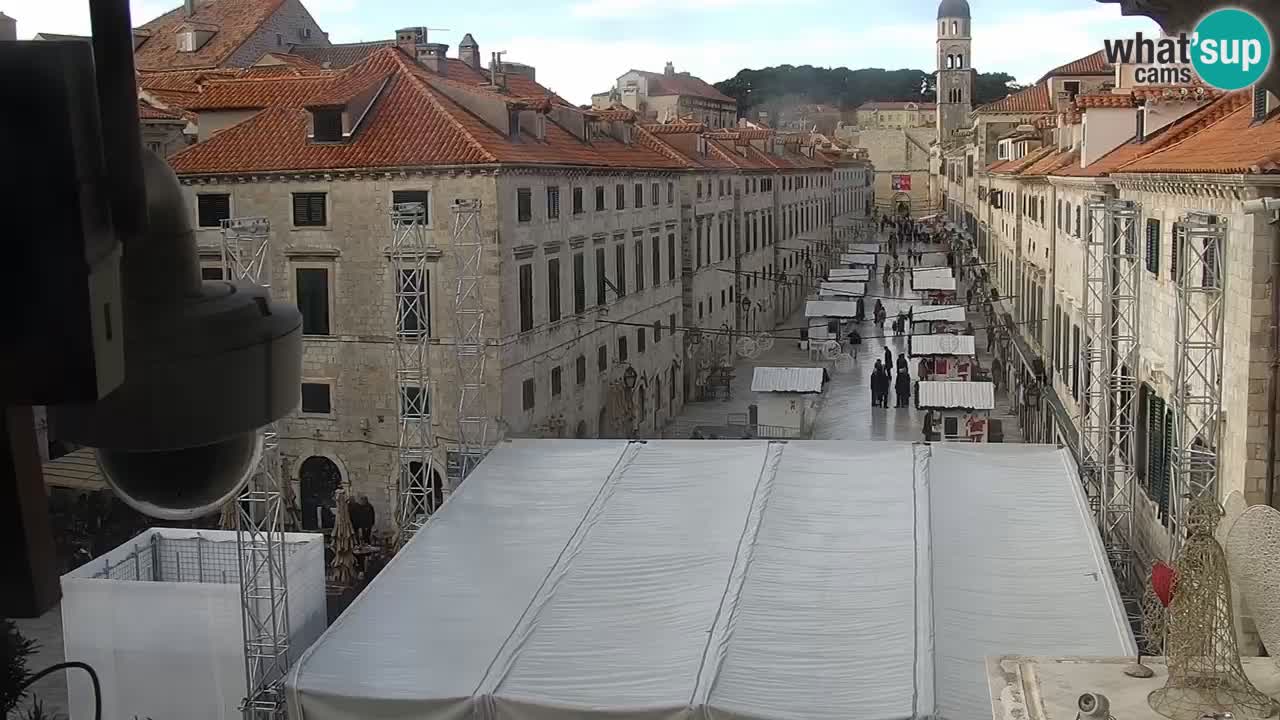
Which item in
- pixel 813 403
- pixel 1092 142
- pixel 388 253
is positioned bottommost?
pixel 813 403

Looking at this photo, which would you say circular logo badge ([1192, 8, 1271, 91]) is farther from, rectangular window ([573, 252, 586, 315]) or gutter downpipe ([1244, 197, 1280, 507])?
rectangular window ([573, 252, 586, 315])

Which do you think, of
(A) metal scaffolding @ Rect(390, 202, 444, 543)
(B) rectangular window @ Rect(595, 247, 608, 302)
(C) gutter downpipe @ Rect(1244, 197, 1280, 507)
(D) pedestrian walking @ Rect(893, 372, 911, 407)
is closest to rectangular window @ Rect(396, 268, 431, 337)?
(A) metal scaffolding @ Rect(390, 202, 444, 543)

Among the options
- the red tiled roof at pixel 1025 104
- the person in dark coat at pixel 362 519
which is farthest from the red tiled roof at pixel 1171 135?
the red tiled roof at pixel 1025 104

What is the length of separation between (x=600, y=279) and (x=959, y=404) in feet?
27.9

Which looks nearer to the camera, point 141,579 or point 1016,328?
point 141,579

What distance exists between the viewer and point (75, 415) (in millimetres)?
1646

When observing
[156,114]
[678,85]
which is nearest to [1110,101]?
[156,114]

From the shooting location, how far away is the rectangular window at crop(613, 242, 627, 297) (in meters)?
30.6

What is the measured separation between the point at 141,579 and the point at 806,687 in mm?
9474

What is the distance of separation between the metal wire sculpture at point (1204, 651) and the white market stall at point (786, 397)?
22509 millimetres

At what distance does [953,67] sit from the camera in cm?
10962

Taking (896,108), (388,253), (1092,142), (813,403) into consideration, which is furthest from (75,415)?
(896,108)

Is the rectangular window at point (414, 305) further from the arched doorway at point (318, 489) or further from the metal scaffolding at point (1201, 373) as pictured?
the metal scaffolding at point (1201, 373)

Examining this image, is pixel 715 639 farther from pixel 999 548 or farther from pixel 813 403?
pixel 813 403
